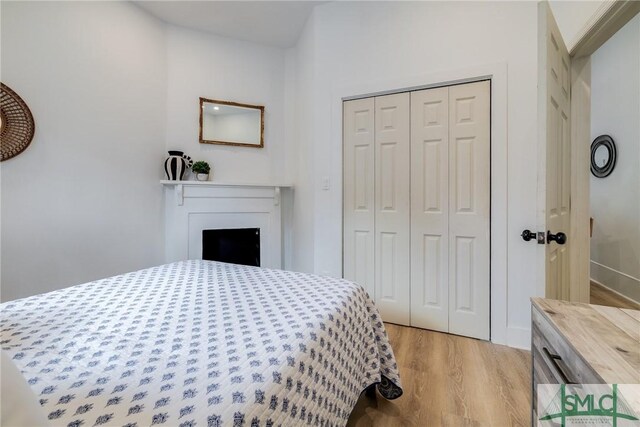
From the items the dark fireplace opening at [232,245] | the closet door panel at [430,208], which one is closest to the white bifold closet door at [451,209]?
the closet door panel at [430,208]

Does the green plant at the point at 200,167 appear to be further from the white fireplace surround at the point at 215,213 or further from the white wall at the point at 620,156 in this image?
→ the white wall at the point at 620,156

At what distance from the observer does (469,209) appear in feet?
7.16

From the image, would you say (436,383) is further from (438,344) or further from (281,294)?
(281,294)

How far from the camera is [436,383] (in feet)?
5.35

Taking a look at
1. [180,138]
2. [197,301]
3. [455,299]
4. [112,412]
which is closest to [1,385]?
[112,412]

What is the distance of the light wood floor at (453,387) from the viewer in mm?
1369

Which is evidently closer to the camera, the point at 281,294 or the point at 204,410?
the point at 204,410

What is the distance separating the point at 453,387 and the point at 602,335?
1.11 meters

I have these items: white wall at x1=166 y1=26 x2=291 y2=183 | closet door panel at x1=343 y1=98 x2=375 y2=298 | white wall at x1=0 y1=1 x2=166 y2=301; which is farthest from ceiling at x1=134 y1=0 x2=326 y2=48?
closet door panel at x1=343 y1=98 x2=375 y2=298

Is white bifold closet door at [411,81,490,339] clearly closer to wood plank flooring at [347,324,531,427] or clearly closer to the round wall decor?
wood plank flooring at [347,324,531,427]

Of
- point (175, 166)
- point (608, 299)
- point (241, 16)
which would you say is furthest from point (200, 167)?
point (608, 299)

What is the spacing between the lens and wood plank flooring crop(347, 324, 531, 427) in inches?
53.9

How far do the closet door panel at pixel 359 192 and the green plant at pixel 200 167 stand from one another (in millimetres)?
1422

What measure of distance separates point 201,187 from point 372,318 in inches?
87.8
